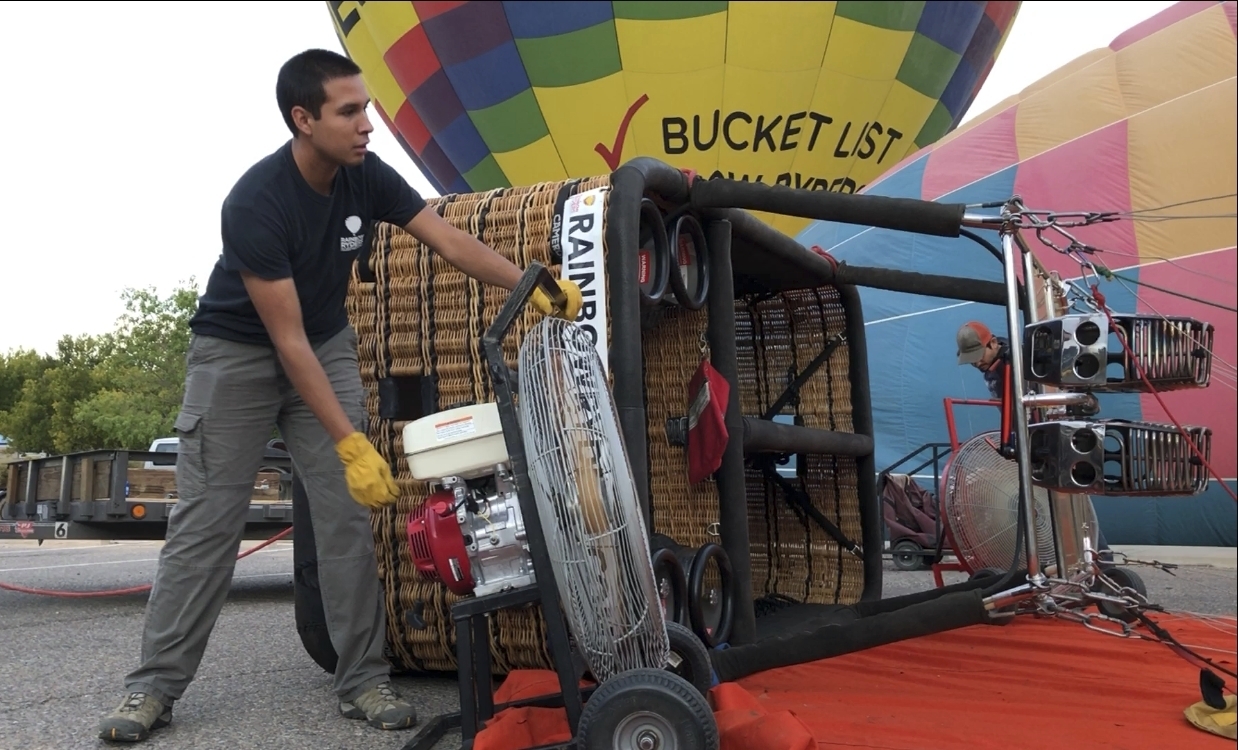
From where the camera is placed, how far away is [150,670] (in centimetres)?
244

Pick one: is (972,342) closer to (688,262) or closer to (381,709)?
(688,262)

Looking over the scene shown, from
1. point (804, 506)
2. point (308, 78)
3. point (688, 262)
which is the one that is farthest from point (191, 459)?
point (804, 506)

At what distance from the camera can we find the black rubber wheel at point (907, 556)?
613 cm

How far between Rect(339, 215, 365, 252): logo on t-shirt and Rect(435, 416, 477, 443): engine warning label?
821 mm

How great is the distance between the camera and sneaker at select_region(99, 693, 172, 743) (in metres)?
2.29

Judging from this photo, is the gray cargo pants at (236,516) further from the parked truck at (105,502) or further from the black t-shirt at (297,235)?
the parked truck at (105,502)

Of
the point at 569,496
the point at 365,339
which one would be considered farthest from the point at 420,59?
the point at 569,496

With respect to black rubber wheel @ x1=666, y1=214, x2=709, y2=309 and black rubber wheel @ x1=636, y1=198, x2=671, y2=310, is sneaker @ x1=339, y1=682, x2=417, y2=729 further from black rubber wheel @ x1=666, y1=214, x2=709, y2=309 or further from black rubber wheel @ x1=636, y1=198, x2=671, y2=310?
black rubber wheel @ x1=666, y1=214, x2=709, y2=309

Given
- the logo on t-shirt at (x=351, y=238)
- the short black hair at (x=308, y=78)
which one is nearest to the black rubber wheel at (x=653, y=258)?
the logo on t-shirt at (x=351, y=238)

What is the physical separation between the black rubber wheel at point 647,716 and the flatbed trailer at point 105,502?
390 centimetres

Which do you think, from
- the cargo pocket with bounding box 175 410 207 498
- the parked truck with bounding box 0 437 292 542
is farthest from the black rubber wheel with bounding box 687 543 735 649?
the parked truck with bounding box 0 437 292 542

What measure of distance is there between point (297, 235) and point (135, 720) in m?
1.16

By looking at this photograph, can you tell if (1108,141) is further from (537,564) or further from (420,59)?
(537,564)

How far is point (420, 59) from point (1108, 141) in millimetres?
6110
